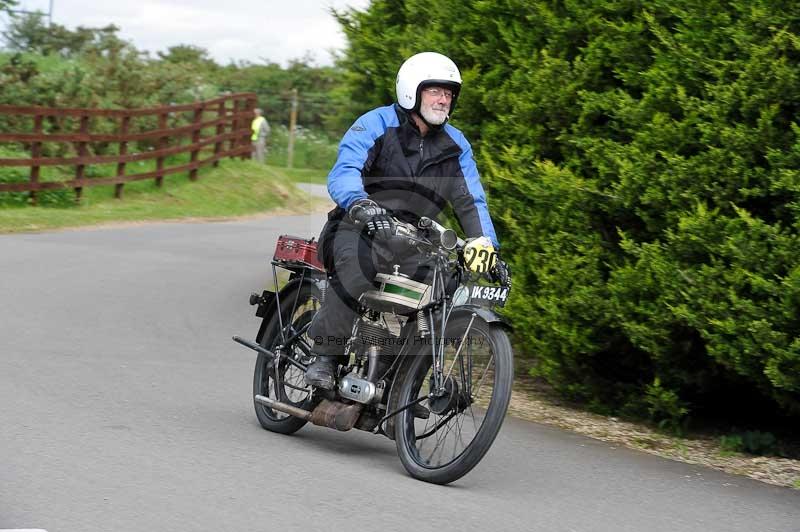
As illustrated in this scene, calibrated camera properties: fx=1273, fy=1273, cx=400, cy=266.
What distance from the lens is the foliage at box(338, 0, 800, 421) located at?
6949mm

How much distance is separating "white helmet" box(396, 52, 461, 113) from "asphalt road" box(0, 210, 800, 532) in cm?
192

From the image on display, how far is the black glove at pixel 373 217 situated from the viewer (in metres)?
6.20

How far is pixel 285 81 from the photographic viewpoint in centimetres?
5319

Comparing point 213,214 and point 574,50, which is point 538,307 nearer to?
point 574,50

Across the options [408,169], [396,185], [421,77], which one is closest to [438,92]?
[421,77]

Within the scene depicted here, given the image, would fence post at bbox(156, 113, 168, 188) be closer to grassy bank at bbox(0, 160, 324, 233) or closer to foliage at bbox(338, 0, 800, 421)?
grassy bank at bbox(0, 160, 324, 233)

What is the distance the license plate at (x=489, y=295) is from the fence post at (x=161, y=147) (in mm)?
18778

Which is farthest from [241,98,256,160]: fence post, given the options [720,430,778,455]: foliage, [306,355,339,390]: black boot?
[306,355,339,390]: black boot

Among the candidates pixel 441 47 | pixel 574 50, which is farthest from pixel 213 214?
pixel 574 50

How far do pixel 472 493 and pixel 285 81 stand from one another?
4822 centimetres

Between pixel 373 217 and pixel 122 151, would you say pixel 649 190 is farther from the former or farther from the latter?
pixel 122 151

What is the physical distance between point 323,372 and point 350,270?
65 centimetres

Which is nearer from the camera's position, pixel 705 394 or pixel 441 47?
pixel 705 394

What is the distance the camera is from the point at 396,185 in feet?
22.2
